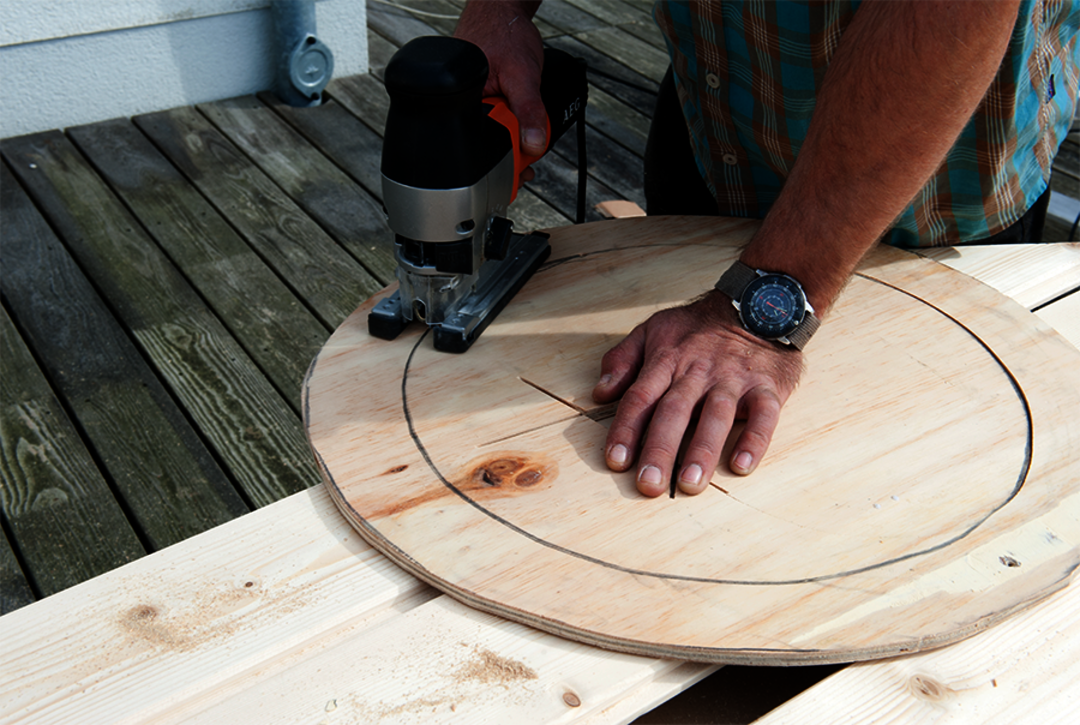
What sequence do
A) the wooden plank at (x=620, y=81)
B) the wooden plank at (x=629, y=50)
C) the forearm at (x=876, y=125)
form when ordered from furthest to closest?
the wooden plank at (x=629, y=50), the wooden plank at (x=620, y=81), the forearm at (x=876, y=125)

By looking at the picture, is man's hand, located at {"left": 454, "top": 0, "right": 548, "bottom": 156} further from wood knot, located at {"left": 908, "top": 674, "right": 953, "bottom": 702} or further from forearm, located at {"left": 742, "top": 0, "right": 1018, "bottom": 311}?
wood knot, located at {"left": 908, "top": 674, "right": 953, "bottom": 702}

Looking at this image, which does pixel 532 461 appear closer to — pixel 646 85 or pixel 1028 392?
pixel 1028 392

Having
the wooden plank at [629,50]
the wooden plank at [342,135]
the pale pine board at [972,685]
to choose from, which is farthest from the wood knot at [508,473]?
the wooden plank at [629,50]

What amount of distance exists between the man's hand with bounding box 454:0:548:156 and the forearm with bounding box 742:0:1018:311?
0.36 m

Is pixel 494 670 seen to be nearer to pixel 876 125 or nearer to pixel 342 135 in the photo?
pixel 876 125

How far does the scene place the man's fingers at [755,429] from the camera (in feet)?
3.09

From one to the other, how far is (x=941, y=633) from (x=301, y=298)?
1.99 metres

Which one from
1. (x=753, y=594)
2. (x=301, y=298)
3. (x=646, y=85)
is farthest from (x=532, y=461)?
(x=646, y=85)

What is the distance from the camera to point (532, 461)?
960 mm

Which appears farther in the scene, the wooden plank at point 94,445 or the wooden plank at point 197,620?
the wooden plank at point 94,445

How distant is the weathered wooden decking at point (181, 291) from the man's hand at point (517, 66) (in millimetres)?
1040

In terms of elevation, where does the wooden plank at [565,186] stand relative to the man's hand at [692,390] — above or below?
below

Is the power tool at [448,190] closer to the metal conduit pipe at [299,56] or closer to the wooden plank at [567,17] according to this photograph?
the metal conduit pipe at [299,56]

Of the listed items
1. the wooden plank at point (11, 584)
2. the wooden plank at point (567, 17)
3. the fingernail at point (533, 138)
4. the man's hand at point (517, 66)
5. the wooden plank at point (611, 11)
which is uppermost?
the man's hand at point (517, 66)
